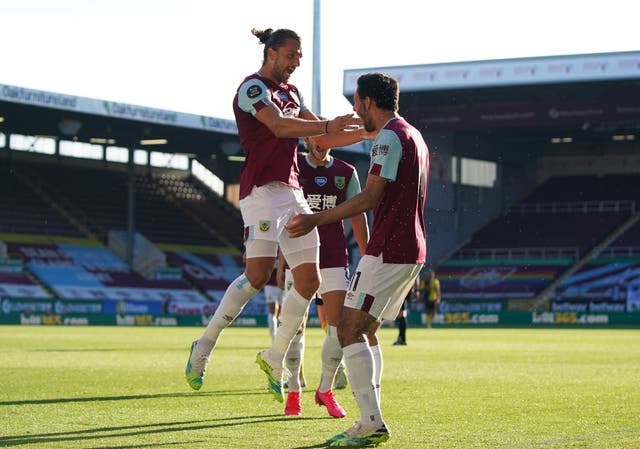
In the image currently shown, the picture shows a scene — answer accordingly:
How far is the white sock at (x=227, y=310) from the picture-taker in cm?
812

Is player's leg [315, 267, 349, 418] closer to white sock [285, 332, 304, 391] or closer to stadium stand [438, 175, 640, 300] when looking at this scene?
white sock [285, 332, 304, 391]

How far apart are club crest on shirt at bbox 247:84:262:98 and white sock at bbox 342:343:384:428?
2.13m

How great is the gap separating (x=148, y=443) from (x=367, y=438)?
1.29 m

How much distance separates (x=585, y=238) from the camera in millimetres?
51875

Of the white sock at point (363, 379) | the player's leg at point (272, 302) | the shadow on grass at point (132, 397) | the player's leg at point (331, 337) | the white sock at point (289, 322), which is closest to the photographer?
the white sock at point (363, 379)

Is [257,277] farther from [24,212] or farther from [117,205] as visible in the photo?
[117,205]

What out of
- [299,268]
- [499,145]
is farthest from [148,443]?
[499,145]

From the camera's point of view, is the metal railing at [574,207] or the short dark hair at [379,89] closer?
the short dark hair at [379,89]

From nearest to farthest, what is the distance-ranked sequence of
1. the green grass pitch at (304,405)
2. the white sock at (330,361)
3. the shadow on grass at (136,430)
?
the shadow on grass at (136,430), the green grass pitch at (304,405), the white sock at (330,361)

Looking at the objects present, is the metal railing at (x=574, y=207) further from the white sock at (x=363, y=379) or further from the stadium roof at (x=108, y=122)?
the white sock at (x=363, y=379)

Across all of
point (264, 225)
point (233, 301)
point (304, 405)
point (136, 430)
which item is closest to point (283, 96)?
point (264, 225)

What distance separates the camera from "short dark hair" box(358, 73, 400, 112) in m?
6.76

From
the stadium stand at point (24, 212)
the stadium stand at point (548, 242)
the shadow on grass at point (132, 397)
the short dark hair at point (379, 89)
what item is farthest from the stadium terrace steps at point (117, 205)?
the short dark hair at point (379, 89)

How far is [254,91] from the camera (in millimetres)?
7941
